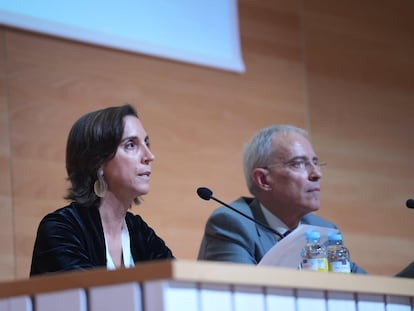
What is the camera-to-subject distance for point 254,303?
220 centimetres

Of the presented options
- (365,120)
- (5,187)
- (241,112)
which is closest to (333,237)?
(5,187)

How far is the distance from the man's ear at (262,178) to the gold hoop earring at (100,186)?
3.20 ft

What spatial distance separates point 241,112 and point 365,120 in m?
1.03

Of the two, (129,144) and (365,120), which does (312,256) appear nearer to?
(129,144)

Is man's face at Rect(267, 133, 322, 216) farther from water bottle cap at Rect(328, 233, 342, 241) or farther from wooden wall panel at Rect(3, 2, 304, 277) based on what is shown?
wooden wall panel at Rect(3, 2, 304, 277)

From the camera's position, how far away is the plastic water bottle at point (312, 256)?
119 inches

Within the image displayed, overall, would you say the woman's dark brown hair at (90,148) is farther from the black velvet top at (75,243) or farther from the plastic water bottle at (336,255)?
the plastic water bottle at (336,255)

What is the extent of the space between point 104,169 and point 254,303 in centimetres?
122

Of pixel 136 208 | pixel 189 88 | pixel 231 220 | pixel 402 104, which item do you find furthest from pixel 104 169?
pixel 402 104

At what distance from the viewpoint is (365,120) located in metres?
5.84

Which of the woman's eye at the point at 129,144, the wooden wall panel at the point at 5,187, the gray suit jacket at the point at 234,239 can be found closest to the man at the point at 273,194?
the gray suit jacket at the point at 234,239

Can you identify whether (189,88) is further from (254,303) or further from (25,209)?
(254,303)

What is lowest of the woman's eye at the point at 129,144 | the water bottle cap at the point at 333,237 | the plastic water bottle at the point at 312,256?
the plastic water bottle at the point at 312,256

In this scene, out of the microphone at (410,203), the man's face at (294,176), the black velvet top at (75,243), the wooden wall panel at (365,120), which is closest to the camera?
the black velvet top at (75,243)
